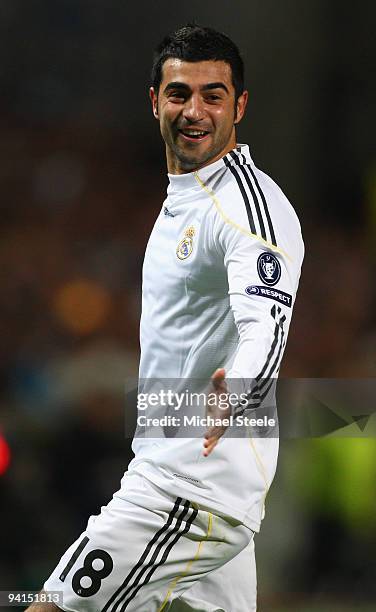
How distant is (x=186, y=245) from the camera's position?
2045mm

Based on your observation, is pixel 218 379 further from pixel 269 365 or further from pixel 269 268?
pixel 269 268

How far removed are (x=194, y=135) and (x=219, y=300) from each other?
1.34 ft

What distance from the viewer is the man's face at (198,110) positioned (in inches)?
84.7

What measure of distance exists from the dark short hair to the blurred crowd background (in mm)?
1383

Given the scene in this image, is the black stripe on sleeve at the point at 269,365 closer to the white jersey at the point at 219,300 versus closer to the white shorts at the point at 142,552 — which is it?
the white jersey at the point at 219,300

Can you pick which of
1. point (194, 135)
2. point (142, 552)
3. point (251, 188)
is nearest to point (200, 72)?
point (194, 135)

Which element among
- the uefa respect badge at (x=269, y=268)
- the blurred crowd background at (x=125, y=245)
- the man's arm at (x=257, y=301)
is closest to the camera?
the man's arm at (x=257, y=301)

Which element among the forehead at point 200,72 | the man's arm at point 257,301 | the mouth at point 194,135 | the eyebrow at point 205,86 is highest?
the forehead at point 200,72

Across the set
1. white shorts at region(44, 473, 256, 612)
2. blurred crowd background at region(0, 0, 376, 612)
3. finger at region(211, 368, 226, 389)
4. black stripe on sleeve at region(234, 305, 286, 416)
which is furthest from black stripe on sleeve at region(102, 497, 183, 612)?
blurred crowd background at region(0, 0, 376, 612)

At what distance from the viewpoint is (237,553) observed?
2.02m

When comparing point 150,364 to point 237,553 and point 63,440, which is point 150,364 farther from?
point 63,440

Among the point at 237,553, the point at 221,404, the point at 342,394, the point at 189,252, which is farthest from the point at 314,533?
the point at 221,404

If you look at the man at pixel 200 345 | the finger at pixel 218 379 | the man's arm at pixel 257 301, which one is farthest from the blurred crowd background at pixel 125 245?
the finger at pixel 218 379

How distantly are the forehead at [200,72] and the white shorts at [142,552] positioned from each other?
0.89 meters
